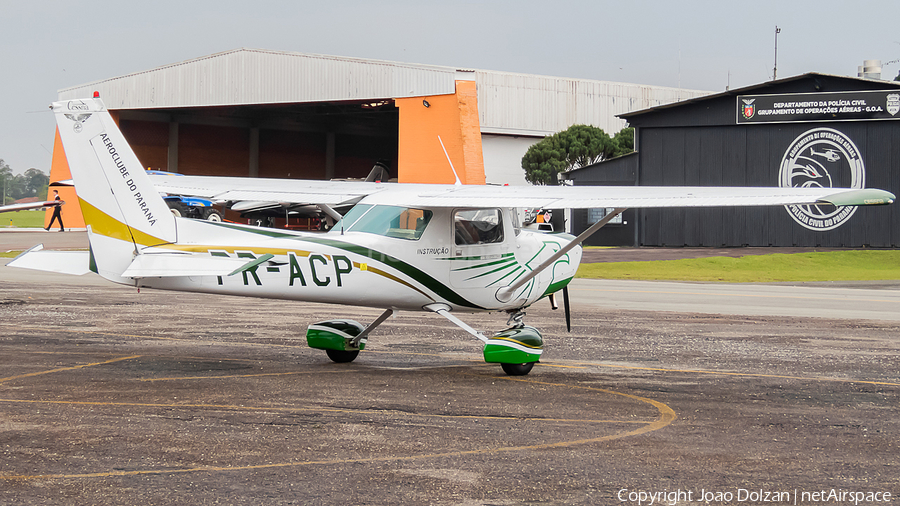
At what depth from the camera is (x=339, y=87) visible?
49469mm

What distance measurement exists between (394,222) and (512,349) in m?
1.98

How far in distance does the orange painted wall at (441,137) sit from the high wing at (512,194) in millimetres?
33931

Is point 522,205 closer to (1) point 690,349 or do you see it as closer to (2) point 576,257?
(2) point 576,257

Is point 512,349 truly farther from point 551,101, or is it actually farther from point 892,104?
point 551,101

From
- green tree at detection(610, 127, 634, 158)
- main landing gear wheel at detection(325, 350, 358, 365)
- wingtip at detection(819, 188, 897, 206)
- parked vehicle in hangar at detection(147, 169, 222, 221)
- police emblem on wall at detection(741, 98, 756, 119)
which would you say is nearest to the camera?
wingtip at detection(819, 188, 897, 206)

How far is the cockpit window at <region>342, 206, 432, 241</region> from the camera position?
9.70 meters

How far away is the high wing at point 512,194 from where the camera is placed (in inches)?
325

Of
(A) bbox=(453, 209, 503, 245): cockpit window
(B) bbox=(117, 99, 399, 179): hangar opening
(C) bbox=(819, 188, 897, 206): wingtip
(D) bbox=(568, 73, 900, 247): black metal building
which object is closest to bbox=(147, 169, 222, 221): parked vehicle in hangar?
(D) bbox=(568, 73, 900, 247): black metal building

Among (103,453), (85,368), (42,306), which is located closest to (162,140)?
(42,306)

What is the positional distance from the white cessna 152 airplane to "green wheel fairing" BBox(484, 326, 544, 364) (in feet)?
0.04

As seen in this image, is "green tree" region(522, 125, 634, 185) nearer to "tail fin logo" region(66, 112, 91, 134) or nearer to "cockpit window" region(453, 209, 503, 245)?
"cockpit window" region(453, 209, 503, 245)

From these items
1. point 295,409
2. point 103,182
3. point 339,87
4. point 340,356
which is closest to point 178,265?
point 103,182

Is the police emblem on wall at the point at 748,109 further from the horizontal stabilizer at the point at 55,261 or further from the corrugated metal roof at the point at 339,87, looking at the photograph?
the horizontal stabilizer at the point at 55,261

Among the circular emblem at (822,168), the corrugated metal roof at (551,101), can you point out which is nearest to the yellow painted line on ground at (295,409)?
the circular emblem at (822,168)
